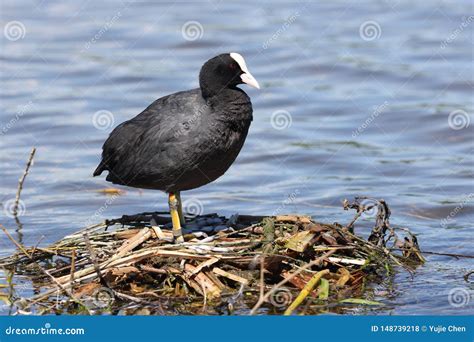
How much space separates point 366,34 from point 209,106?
8.56m

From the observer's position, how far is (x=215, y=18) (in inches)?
685

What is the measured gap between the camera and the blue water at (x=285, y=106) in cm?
1043

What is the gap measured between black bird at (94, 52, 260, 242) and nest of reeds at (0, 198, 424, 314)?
1.39 ft

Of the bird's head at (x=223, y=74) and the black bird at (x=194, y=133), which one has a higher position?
the bird's head at (x=223, y=74)

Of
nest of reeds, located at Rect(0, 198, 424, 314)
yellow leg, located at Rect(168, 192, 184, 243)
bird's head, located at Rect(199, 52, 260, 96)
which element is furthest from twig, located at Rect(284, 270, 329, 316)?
bird's head, located at Rect(199, 52, 260, 96)

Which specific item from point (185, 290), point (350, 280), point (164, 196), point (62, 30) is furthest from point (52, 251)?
point (62, 30)

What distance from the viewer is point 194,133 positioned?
25.1 feet

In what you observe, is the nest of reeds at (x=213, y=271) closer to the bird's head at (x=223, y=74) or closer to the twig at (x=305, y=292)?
the twig at (x=305, y=292)

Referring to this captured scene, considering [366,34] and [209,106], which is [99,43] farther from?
[209,106]

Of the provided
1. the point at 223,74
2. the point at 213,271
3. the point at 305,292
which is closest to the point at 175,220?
the point at 213,271

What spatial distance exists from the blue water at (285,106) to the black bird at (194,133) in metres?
1.65

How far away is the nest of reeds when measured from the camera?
7.08 meters

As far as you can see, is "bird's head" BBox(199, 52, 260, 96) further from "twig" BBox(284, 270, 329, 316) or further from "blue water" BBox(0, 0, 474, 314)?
"blue water" BBox(0, 0, 474, 314)

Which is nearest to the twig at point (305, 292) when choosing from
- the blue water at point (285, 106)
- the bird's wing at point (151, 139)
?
the blue water at point (285, 106)
